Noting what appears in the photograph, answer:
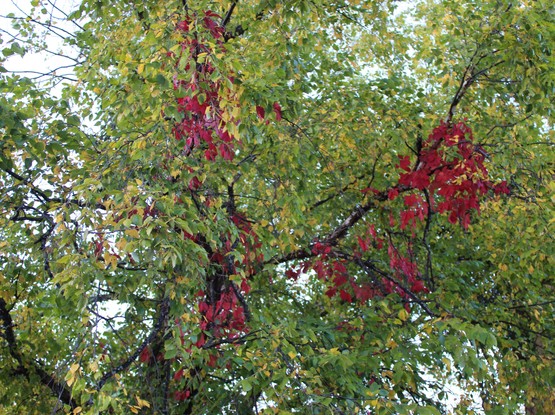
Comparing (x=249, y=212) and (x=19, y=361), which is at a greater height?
(x=249, y=212)

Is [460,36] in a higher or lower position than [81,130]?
higher

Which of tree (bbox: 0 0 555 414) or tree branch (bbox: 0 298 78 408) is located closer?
tree (bbox: 0 0 555 414)

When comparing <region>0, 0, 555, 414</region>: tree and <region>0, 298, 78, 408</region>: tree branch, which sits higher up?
<region>0, 0, 555, 414</region>: tree

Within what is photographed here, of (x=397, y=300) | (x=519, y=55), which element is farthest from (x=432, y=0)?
(x=397, y=300)

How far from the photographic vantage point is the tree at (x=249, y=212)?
3773 millimetres

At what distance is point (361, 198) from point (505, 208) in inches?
60.0

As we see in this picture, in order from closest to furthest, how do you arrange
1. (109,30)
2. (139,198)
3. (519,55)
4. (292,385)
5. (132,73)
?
(139,198) → (132,73) → (292,385) → (519,55) → (109,30)

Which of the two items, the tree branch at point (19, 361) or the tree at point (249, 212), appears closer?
the tree at point (249, 212)

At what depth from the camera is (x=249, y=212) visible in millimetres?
6133

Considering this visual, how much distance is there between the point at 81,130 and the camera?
5.11 m

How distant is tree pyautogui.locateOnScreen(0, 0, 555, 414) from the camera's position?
377 centimetres

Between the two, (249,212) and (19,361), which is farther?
(249,212)

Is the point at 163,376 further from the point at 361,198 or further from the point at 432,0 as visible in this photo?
the point at 432,0

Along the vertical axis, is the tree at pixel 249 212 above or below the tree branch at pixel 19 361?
above
